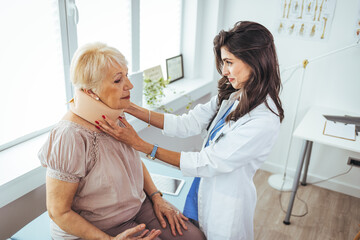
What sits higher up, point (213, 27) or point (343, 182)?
point (213, 27)

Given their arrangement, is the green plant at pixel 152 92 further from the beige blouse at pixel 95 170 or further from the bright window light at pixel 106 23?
the beige blouse at pixel 95 170

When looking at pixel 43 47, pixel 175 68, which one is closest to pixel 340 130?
pixel 175 68

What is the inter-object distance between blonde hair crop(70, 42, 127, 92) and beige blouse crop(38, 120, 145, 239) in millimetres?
163

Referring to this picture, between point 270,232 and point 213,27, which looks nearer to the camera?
point 270,232

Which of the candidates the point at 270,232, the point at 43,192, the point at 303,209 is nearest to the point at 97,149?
the point at 43,192

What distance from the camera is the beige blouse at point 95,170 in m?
1.13

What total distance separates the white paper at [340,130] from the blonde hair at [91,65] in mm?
1672

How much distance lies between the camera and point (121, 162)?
1.28 meters

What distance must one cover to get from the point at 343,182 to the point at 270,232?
0.96 metres

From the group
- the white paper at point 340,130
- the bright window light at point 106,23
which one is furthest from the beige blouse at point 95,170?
the white paper at point 340,130

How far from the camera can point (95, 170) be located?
3.95ft

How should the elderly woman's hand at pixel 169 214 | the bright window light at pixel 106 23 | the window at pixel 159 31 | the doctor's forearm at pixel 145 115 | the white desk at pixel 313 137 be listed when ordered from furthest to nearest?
the window at pixel 159 31 → the white desk at pixel 313 137 → the bright window light at pixel 106 23 → the doctor's forearm at pixel 145 115 → the elderly woman's hand at pixel 169 214

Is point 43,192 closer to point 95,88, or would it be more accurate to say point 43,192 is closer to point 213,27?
point 95,88

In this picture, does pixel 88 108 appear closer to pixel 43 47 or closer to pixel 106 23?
pixel 43 47
